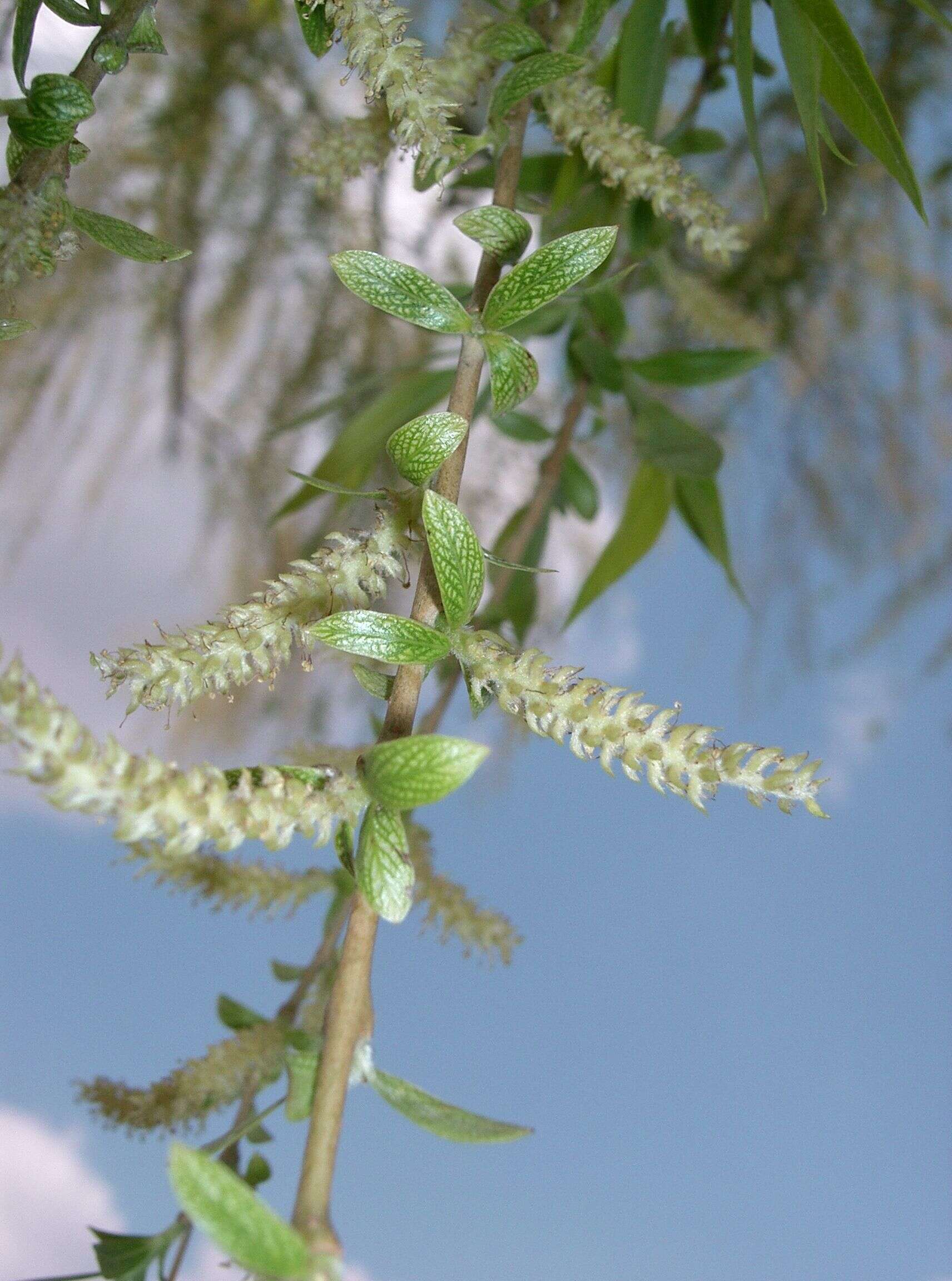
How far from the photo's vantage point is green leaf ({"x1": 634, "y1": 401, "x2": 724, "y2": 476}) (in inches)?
26.9

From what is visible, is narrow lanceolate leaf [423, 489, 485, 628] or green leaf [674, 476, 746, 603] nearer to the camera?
narrow lanceolate leaf [423, 489, 485, 628]

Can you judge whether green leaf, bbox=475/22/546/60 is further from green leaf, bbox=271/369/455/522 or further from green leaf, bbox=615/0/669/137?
green leaf, bbox=271/369/455/522

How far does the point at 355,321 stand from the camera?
1062 millimetres

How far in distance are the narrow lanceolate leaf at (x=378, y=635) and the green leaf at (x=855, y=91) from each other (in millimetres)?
241

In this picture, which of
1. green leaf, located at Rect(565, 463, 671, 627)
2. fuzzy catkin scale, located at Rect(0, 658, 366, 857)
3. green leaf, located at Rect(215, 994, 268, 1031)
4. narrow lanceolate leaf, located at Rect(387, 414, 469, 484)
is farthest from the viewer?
green leaf, located at Rect(565, 463, 671, 627)

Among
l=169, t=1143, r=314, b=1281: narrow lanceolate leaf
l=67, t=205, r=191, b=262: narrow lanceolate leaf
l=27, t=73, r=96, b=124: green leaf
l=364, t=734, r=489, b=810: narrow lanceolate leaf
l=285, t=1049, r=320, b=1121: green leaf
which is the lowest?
l=169, t=1143, r=314, b=1281: narrow lanceolate leaf

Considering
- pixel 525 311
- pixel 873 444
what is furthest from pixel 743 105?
pixel 873 444

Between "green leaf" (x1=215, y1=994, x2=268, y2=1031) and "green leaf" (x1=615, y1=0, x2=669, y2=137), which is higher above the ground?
"green leaf" (x1=615, y1=0, x2=669, y2=137)

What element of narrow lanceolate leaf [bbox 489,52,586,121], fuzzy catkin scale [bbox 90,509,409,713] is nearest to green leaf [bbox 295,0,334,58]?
narrow lanceolate leaf [bbox 489,52,586,121]

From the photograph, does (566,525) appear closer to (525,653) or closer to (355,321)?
(355,321)

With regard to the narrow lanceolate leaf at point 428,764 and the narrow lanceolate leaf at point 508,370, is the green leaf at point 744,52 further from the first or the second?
the narrow lanceolate leaf at point 428,764

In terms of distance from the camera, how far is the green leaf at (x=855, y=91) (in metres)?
0.40

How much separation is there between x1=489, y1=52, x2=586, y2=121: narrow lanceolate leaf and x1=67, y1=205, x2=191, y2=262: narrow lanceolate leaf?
135mm

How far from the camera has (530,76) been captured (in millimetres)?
388
